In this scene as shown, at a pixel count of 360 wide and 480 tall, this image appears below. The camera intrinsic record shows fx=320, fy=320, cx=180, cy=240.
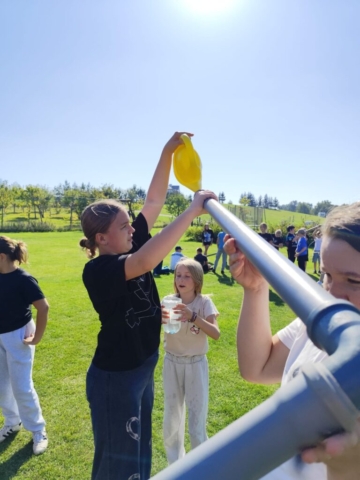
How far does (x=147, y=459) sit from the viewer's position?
246 centimetres

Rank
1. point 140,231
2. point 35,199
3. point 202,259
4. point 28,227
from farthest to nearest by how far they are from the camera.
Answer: point 35,199 < point 28,227 < point 202,259 < point 140,231

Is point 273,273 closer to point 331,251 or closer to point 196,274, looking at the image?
point 331,251

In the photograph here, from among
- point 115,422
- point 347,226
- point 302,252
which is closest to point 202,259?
point 302,252

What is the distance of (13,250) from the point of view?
3.53 meters

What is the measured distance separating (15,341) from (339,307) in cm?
380

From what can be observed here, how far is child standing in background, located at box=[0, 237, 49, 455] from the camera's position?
11.4ft

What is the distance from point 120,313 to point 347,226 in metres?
1.53

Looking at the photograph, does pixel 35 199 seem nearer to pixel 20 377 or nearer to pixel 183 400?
pixel 20 377

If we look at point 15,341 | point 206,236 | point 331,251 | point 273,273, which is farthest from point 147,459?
point 206,236

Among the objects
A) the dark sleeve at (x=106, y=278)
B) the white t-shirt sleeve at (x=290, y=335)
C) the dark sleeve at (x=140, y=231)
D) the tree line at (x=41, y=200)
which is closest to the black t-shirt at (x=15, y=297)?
the dark sleeve at (x=140, y=231)

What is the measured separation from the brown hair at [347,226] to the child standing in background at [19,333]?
3180 mm

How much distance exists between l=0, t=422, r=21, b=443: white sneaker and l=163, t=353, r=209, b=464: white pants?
191 cm

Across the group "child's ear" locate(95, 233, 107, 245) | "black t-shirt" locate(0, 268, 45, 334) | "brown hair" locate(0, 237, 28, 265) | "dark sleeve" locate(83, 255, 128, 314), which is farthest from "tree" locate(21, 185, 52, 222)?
"dark sleeve" locate(83, 255, 128, 314)

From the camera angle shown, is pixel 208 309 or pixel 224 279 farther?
pixel 224 279
